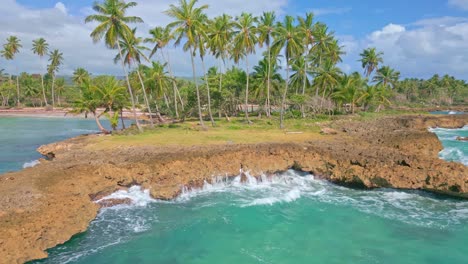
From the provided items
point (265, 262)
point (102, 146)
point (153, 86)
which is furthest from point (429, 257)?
point (153, 86)

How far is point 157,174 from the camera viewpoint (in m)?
20.9

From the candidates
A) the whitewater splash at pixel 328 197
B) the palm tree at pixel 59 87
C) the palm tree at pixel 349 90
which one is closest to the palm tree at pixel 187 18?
the whitewater splash at pixel 328 197

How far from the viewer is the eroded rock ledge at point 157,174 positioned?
13.8 m

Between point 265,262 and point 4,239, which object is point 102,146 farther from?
point 265,262

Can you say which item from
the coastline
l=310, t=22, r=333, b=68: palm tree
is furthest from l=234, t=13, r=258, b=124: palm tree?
the coastline

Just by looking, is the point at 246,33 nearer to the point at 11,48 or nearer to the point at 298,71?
the point at 298,71

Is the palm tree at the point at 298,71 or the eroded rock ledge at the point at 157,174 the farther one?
the palm tree at the point at 298,71

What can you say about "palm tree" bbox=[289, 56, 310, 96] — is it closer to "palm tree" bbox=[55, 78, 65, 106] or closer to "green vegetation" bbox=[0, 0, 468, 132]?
"green vegetation" bbox=[0, 0, 468, 132]

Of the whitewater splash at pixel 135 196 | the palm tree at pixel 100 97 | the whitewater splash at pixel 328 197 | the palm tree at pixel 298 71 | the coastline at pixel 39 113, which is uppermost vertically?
the palm tree at pixel 298 71

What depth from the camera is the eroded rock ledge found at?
1380cm

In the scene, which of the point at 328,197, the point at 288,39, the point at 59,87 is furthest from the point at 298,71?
the point at 59,87

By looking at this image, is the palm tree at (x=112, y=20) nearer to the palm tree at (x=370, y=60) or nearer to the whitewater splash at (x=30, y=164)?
the whitewater splash at (x=30, y=164)

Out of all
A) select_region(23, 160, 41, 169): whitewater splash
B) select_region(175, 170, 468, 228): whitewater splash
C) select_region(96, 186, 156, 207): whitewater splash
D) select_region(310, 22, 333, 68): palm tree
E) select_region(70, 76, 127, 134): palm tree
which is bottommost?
select_region(175, 170, 468, 228): whitewater splash

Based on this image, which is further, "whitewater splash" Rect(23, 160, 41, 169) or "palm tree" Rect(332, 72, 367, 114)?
"palm tree" Rect(332, 72, 367, 114)
